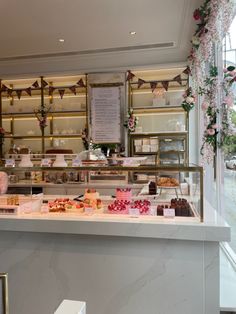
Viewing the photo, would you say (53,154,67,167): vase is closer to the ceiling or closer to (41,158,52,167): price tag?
(41,158,52,167): price tag

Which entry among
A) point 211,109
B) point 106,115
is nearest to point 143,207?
point 211,109

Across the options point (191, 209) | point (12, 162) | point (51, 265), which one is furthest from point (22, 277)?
point (191, 209)

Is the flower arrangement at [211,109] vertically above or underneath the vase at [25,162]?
above

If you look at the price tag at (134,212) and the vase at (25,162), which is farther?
the vase at (25,162)

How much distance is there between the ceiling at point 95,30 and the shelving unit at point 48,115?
22.6 inches

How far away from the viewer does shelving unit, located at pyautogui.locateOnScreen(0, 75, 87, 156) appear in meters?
5.53

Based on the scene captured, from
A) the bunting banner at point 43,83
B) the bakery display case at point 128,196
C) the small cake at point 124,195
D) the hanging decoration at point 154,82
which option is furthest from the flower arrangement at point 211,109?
the bunting banner at point 43,83

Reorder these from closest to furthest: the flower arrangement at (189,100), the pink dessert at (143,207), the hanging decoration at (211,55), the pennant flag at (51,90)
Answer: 1. the pink dessert at (143,207)
2. the hanging decoration at (211,55)
3. the flower arrangement at (189,100)
4. the pennant flag at (51,90)

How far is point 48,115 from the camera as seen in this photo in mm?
5598

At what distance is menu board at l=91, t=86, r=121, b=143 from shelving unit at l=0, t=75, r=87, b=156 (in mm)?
303

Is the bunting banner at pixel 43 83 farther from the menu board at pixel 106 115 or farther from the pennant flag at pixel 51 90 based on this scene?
the menu board at pixel 106 115

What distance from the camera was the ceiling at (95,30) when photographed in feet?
10.6

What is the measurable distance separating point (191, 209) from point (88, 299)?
3.28 feet

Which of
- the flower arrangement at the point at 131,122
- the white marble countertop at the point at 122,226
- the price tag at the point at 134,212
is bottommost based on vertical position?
the white marble countertop at the point at 122,226
